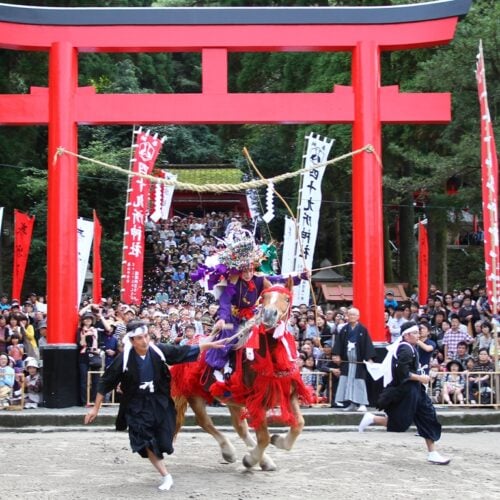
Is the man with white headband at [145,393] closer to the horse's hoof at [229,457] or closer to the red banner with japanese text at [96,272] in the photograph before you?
the horse's hoof at [229,457]

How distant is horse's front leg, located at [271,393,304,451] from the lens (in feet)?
30.4

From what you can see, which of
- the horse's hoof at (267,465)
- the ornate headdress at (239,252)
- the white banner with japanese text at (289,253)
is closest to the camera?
the horse's hoof at (267,465)

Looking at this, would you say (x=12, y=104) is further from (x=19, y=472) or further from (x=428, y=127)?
(x=428, y=127)

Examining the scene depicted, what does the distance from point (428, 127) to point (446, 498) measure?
16.5 m

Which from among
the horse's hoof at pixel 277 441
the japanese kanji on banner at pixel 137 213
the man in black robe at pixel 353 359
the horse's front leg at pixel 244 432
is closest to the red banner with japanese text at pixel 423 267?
the japanese kanji on banner at pixel 137 213

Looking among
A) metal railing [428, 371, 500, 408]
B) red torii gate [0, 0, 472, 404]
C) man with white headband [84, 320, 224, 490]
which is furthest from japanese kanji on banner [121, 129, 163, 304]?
man with white headband [84, 320, 224, 490]

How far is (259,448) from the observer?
9.23m

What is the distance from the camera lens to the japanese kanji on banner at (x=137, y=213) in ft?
63.2

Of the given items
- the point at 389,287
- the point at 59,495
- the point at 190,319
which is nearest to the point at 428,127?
the point at 389,287

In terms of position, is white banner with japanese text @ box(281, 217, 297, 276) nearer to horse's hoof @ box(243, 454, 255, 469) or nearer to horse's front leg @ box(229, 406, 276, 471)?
horse's front leg @ box(229, 406, 276, 471)

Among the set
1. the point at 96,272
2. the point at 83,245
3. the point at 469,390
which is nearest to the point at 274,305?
the point at 469,390

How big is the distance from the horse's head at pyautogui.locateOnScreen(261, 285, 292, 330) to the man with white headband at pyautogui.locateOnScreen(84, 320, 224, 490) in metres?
0.84

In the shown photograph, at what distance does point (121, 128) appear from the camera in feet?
115

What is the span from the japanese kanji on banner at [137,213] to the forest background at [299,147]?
18.0 feet
